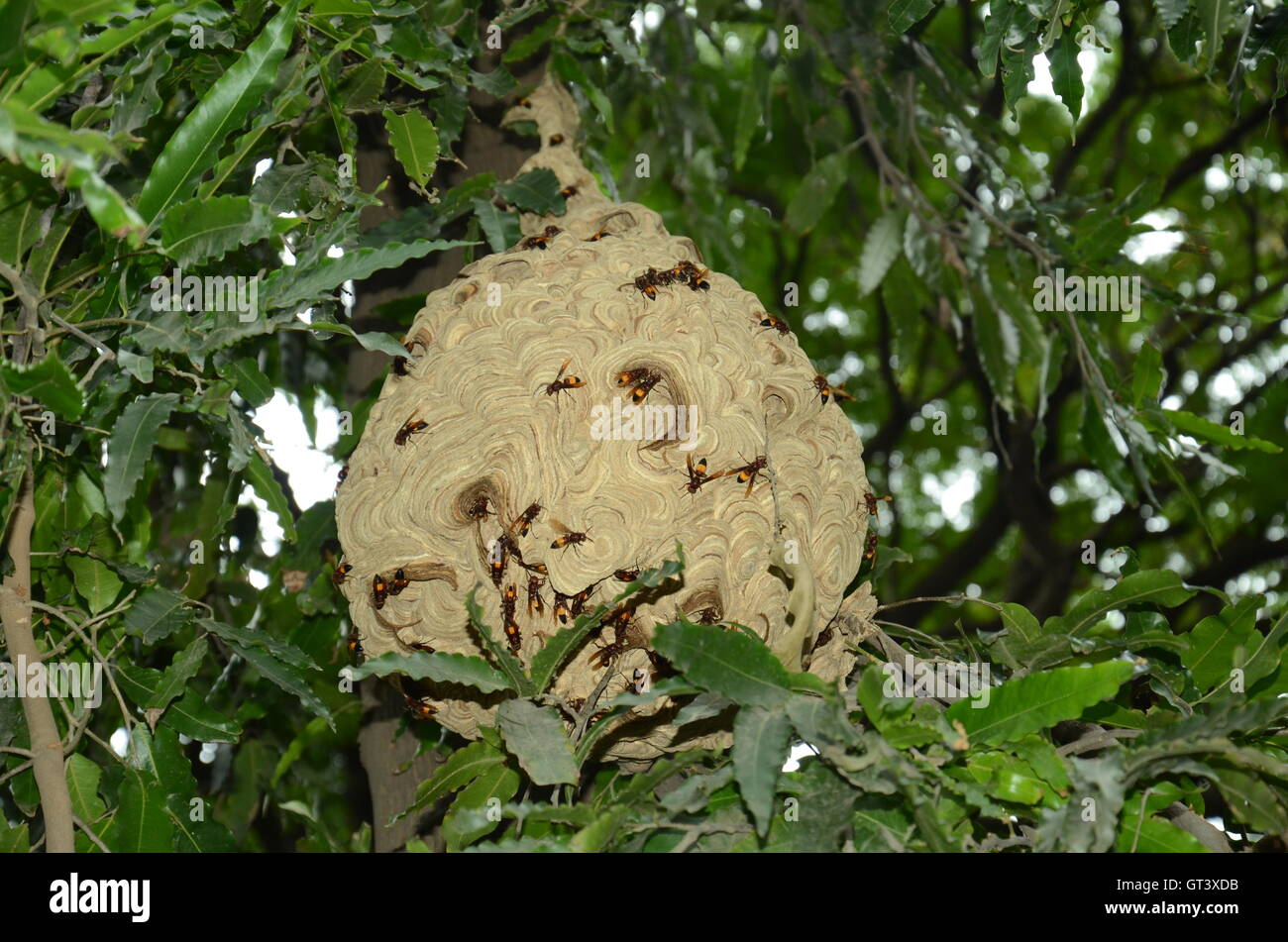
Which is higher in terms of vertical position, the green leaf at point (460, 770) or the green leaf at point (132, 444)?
the green leaf at point (132, 444)

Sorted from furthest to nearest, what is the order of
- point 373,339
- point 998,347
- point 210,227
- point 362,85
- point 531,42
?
point 998,347 → point 531,42 → point 362,85 → point 373,339 → point 210,227

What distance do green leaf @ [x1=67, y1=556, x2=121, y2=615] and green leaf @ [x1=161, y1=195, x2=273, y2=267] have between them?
3.06ft

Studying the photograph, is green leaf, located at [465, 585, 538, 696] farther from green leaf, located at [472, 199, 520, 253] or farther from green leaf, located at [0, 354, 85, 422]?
green leaf, located at [472, 199, 520, 253]

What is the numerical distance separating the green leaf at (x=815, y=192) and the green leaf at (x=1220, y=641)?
2.25 metres

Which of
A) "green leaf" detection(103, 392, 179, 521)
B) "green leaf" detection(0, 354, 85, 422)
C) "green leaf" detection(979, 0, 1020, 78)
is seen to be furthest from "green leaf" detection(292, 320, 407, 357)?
"green leaf" detection(979, 0, 1020, 78)

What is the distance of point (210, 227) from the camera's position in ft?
7.27

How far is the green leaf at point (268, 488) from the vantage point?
2.59m

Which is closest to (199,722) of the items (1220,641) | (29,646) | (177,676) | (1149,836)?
(177,676)

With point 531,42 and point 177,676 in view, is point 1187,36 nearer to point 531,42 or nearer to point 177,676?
point 531,42

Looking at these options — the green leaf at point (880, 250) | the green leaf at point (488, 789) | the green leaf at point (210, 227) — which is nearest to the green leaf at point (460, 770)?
the green leaf at point (488, 789)

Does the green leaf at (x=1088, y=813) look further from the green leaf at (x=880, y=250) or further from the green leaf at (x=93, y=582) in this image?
the green leaf at (x=880, y=250)

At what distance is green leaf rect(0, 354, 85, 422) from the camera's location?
77.5 inches

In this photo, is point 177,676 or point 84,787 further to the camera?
point 177,676

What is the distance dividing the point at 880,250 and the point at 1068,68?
1549mm
